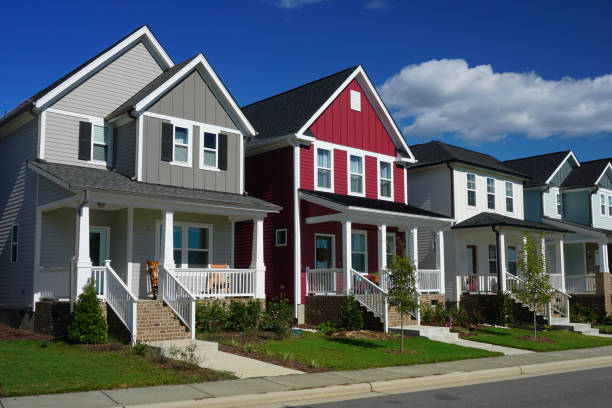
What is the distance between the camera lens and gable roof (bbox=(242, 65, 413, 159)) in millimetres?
24047

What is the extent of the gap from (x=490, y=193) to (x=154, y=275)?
59.2ft

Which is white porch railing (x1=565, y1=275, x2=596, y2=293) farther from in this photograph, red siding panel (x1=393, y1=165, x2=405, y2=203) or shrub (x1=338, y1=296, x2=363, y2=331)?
shrub (x1=338, y1=296, x2=363, y2=331)

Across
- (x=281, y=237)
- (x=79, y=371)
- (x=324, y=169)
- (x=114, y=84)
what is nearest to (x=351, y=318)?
(x=281, y=237)

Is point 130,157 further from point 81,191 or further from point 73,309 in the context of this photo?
point 73,309

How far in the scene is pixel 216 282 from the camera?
19.6m

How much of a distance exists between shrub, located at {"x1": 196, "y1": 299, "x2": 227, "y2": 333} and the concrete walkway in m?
1.84

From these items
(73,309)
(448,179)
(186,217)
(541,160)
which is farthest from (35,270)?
(541,160)

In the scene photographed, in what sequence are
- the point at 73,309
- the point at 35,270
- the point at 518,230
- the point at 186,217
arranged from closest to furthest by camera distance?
the point at 73,309 → the point at 35,270 → the point at 186,217 → the point at 518,230

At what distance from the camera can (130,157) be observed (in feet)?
66.1

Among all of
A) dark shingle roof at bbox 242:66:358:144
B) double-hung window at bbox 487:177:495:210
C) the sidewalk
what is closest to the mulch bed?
the sidewalk

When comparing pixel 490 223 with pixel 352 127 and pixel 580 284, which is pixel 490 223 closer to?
pixel 352 127

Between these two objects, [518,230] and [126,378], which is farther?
[518,230]

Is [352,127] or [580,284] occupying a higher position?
[352,127]

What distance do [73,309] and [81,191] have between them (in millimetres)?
3111
